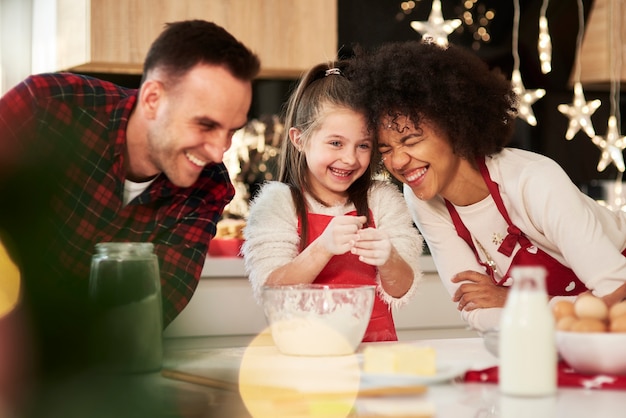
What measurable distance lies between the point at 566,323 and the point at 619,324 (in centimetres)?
6

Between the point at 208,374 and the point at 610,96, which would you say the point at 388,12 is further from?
the point at 208,374

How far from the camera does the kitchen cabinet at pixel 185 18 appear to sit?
289cm

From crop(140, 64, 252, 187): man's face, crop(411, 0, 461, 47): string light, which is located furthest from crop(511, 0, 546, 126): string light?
crop(140, 64, 252, 187): man's face

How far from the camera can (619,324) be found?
37.3 inches

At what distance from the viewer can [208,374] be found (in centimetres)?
100

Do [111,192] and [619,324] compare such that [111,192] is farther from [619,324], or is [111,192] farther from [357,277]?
[619,324]

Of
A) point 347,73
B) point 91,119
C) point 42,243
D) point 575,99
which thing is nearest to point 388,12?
point 575,99

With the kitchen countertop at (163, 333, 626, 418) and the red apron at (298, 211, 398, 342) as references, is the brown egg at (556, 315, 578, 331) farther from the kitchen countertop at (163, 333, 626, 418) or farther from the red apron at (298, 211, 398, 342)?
the red apron at (298, 211, 398, 342)

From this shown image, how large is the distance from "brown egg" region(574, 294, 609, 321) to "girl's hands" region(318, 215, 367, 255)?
54cm

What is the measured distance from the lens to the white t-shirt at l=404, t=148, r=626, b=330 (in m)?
1.58

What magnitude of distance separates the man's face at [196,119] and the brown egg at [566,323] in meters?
0.67

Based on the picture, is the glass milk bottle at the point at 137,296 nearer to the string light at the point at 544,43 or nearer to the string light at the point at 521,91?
the string light at the point at 521,91

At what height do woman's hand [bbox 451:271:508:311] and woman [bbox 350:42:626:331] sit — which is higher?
woman [bbox 350:42:626:331]

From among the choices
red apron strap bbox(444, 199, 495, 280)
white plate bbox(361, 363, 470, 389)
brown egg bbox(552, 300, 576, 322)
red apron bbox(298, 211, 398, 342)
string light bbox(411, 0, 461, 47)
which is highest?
string light bbox(411, 0, 461, 47)
